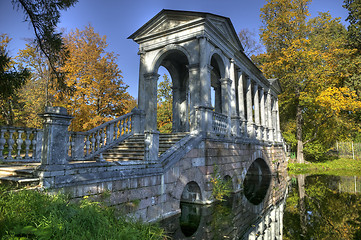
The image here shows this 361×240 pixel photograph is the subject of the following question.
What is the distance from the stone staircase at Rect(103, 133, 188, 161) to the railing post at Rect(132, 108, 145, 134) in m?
0.68

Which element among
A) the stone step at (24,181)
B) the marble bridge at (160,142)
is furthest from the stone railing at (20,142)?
the stone step at (24,181)

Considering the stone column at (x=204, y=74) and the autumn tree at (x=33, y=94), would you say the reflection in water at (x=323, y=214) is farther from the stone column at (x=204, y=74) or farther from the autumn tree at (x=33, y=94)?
the autumn tree at (x=33, y=94)

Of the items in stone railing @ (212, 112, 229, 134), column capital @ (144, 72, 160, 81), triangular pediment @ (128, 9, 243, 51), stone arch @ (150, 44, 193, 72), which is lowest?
stone railing @ (212, 112, 229, 134)

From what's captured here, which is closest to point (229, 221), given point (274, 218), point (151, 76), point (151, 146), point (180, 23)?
point (274, 218)

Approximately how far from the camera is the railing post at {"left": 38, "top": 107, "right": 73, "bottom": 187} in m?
4.07

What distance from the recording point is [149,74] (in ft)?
34.6

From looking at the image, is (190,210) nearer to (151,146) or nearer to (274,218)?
(274,218)

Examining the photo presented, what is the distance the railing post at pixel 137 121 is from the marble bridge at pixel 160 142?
0.15 feet

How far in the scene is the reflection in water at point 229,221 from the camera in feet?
19.0

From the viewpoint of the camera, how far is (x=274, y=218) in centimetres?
739

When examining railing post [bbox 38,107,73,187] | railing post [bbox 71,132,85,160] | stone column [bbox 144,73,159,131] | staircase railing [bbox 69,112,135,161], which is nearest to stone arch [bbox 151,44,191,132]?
stone column [bbox 144,73,159,131]

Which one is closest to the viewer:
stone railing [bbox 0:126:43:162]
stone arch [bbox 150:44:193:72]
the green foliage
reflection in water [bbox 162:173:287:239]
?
stone railing [bbox 0:126:43:162]

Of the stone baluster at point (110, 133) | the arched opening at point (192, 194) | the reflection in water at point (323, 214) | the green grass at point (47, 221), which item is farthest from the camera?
the stone baluster at point (110, 133)

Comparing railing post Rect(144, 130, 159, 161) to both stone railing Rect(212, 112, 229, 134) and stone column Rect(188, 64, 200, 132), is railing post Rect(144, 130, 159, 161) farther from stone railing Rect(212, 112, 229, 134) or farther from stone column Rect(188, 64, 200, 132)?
stone railing Rect(212, 112, 229, 134)
